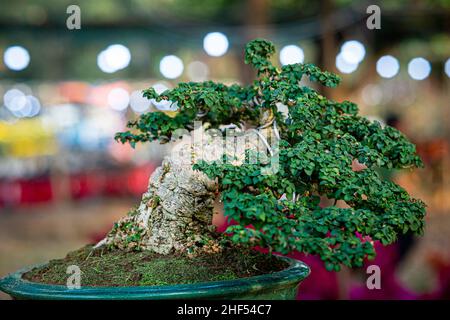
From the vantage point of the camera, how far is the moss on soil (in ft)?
8.39

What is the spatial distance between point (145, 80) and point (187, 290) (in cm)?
1155

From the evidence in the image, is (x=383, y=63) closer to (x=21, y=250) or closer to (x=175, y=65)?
(x=175, y=65)

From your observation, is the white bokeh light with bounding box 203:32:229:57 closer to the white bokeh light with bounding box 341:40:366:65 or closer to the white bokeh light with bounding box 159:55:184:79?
the white bokeh light with bounding box 341:40:366:65

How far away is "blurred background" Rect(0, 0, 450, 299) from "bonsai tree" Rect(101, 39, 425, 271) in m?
1.21

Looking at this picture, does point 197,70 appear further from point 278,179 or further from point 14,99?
point 278,179

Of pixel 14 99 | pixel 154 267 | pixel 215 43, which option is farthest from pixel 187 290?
pixel 14 99

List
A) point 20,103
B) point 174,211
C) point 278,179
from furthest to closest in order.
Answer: point 20,103 < point 174,211 < point 278,179

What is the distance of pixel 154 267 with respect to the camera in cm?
264

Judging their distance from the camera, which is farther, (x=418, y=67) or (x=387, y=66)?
(x=418, y=67)

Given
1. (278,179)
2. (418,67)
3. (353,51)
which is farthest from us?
(418,67)

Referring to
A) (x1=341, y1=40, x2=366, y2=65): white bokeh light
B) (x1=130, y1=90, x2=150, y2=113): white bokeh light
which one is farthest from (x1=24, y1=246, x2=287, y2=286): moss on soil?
(x1=130, y1=90, x2=150, y2=113): white bokeh light

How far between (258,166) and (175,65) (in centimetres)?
623

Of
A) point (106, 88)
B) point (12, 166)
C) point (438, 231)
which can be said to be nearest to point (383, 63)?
point (438, 231)
